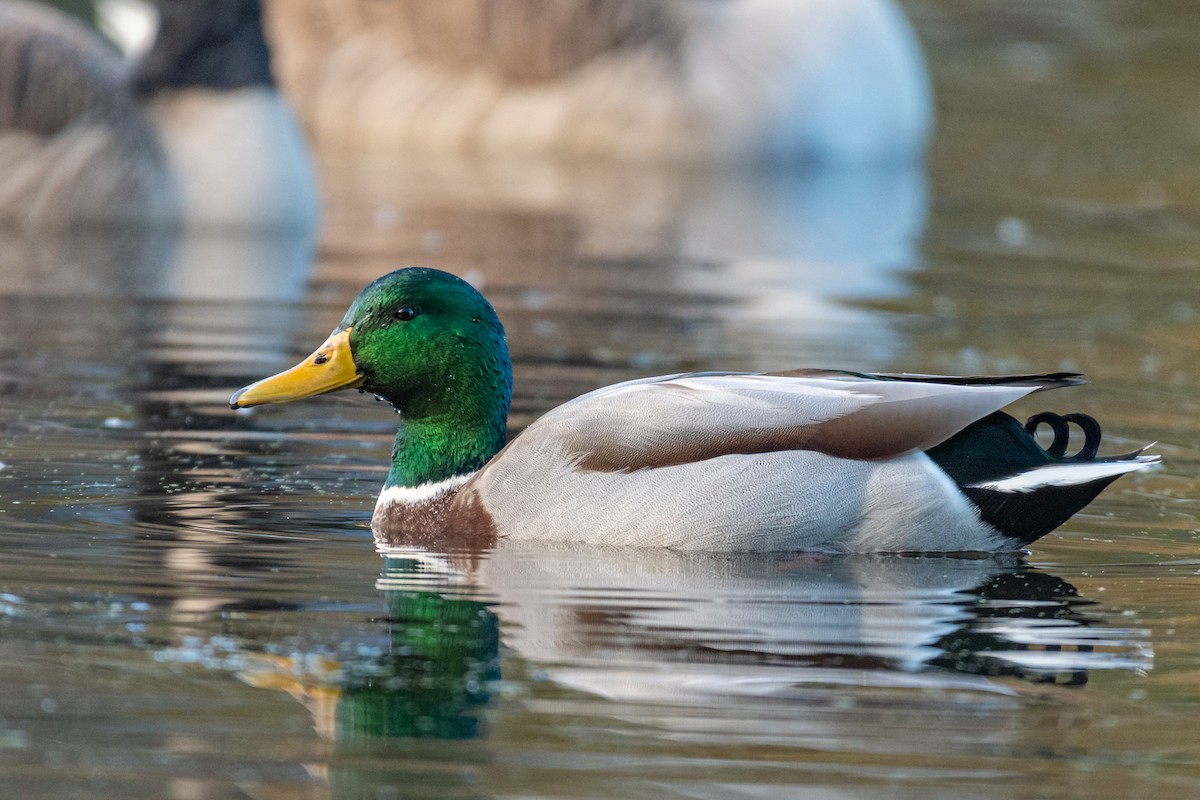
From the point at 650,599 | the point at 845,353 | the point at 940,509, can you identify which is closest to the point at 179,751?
the point at 650,599

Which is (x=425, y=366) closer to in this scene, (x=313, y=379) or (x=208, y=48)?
(x=313, y=379)

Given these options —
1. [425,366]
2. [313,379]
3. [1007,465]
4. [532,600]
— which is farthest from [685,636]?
[313,379]

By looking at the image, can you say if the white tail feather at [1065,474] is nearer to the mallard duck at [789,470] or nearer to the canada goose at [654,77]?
the mallard duck at [789,470]

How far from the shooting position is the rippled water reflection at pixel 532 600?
4355 millimetres

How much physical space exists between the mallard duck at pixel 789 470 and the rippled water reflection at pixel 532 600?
105 millimetres

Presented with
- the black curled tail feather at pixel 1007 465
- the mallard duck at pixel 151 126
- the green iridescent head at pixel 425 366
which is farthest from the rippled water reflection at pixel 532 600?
the mallard duck at pixel 151 126

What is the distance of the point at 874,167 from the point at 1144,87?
4.20 m

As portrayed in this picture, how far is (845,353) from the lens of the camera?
9867 mm

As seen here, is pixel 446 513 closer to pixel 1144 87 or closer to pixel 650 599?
pixel 650 599

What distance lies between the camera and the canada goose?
16359mm

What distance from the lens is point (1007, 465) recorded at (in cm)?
606

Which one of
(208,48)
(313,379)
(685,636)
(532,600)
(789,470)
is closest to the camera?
(685,636)

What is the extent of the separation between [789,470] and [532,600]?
88 centimetres

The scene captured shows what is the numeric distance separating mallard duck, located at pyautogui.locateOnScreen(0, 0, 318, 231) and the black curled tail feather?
686cm
